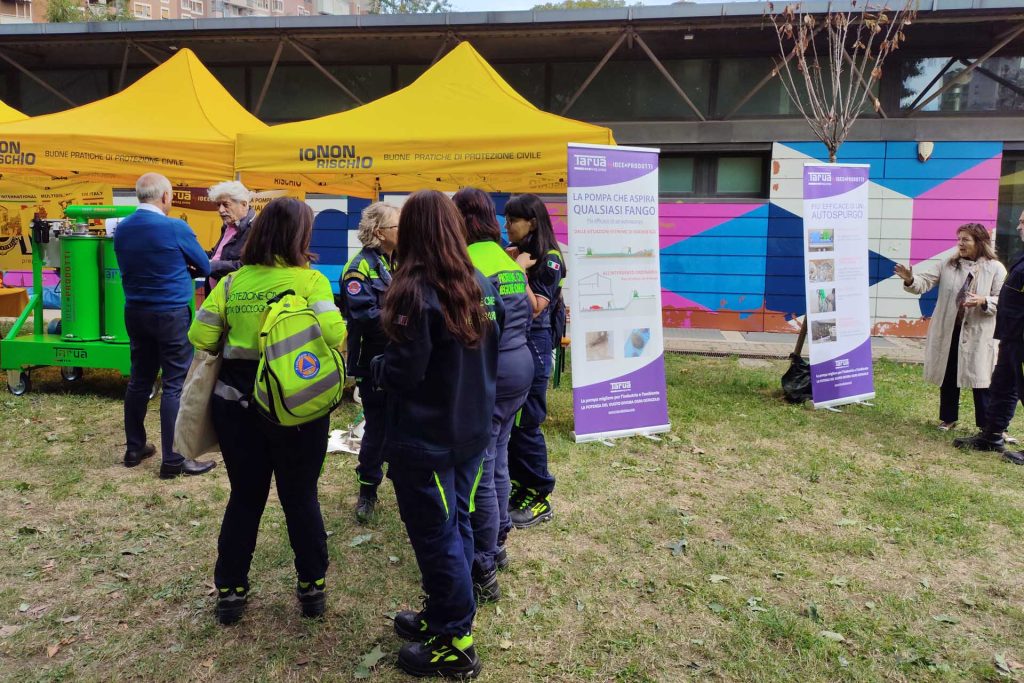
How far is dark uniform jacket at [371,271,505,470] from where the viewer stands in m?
2.30

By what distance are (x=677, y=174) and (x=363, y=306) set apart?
27.6ft

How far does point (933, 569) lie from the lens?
143 inches

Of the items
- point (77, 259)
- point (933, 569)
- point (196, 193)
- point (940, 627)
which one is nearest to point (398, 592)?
point (940, 627)

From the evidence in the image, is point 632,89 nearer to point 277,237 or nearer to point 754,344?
point 754,344

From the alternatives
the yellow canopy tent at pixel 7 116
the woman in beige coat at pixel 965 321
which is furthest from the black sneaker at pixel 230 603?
the yellow canopy tent at pixel 7 116

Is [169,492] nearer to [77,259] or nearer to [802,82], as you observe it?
[77,259]

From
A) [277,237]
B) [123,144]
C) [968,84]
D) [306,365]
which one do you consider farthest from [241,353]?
[968,84]

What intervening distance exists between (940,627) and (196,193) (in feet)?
27.1

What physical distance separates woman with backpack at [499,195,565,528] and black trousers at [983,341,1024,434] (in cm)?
366

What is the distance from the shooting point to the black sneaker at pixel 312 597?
298 centimetres

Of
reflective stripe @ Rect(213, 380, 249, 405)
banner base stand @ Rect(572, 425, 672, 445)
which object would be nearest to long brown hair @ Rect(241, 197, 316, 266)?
reflective stripe @ Rect(213, 380, 249, 405)

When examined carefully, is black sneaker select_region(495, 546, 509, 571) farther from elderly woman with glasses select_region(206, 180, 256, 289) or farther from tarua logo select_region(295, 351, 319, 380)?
elderly woman with glasses select_region(206, 180, 256, 289)

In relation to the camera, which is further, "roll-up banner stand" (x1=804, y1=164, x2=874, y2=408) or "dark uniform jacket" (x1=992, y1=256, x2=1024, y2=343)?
"roll-up banner stand" (x1=804, y1=164, x2=874, y2=408)

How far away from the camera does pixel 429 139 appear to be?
636cm
